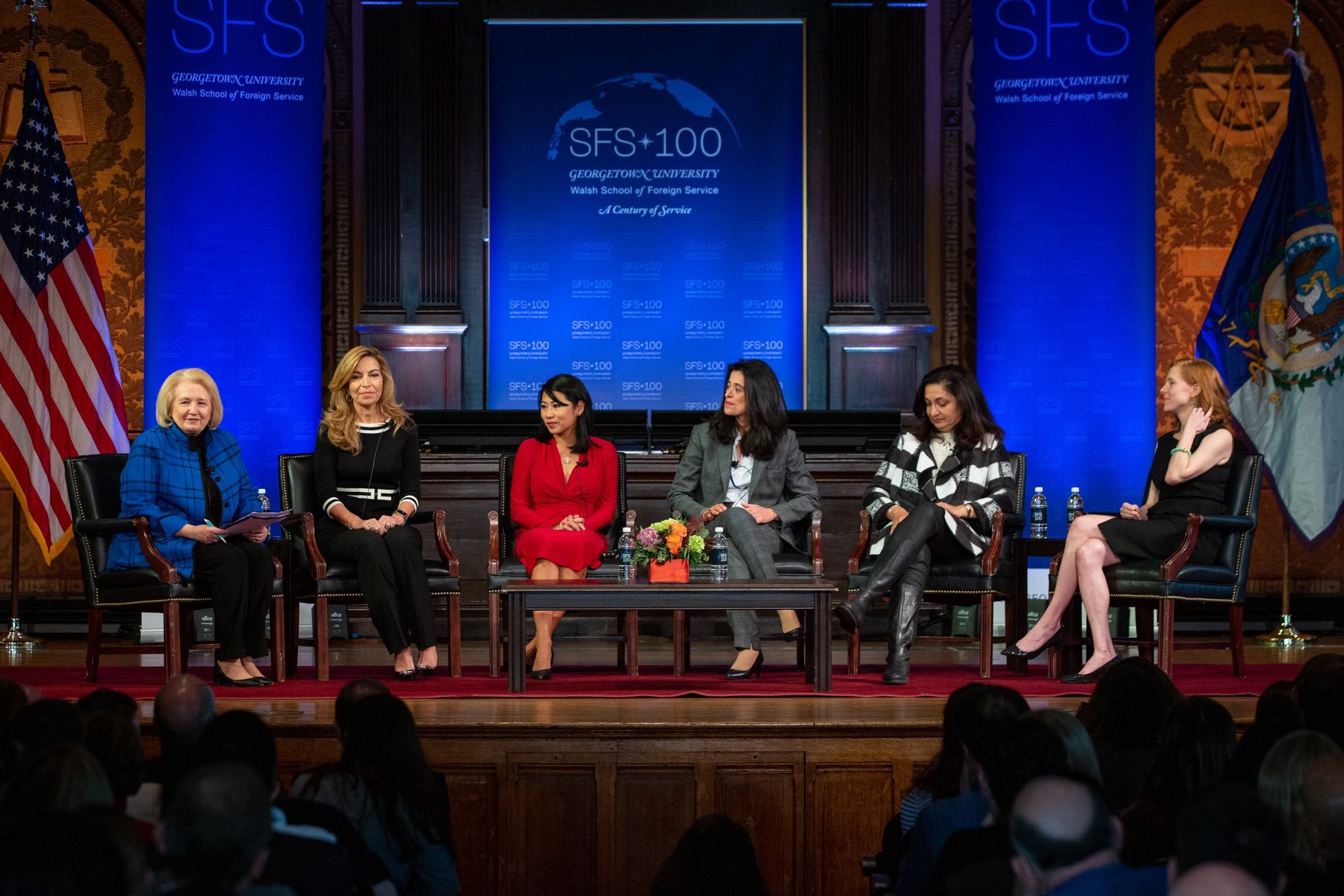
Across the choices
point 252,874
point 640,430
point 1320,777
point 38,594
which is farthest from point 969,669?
point 38,594

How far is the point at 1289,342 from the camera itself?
276 inches

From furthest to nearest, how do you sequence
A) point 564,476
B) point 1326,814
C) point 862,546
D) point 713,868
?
point 564,476 → point 862,546 → point 713,868 → point 1326,814

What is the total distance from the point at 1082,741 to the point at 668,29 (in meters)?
6.53

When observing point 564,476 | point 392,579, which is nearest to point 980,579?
point 564,476

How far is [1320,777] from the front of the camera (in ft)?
6.50

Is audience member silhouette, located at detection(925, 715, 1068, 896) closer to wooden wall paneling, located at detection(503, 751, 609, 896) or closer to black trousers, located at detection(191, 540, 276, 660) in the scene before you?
wooden wall paneling, located at detection(503, 751, 609, 896)

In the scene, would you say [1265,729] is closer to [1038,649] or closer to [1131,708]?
[1131,708]

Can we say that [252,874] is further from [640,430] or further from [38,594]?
[38,594]

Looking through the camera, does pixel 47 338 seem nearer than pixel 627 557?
No

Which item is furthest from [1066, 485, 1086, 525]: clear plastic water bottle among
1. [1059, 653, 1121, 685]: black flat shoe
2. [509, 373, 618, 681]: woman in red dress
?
[509, 373, 618, 681]: woman in red dress

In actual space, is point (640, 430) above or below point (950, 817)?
above

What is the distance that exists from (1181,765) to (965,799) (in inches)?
15.3

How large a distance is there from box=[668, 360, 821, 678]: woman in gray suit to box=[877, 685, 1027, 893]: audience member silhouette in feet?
9.13

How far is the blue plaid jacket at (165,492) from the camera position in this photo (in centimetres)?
502
